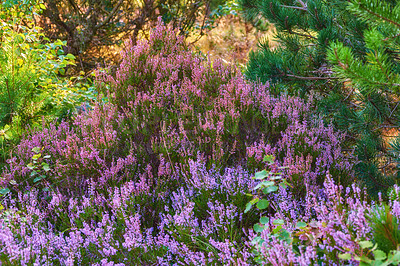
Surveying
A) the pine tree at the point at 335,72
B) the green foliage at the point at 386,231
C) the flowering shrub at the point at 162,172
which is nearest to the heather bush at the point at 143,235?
the flowering shrub at the point at 162,172

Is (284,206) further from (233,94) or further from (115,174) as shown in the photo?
(233,94)

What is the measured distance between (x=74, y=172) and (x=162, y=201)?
882 millimetres

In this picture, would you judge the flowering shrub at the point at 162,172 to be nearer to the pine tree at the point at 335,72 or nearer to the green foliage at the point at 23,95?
the pine tree at the point at 335,72

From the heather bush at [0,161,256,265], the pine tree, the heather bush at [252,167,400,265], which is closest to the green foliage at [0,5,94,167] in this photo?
the heather bush at [0,161,256,265]

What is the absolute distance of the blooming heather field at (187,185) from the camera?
1.84 m

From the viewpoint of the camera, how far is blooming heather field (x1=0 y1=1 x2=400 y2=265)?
1.84 meters

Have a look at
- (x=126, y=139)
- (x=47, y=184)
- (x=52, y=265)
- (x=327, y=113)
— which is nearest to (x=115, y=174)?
(x=126, y=139)

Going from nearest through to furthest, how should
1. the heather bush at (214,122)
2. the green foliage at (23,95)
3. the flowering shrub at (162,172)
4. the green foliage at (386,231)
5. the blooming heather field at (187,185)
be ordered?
1. the green foliage at (386,231)
2. the blooming heather field at (187,185)
3. the flowering shrub at (162,172)
4. the heather bush at (214,122)
5. the green foliage at (23,95)

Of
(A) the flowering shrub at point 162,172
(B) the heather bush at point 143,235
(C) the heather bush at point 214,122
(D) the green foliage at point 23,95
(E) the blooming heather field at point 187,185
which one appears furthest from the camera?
(D) the green foliage at point 23,95

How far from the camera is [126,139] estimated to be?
3135mm

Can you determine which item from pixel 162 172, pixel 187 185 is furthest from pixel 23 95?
pixel 187 185

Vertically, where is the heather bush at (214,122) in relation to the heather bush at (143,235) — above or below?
above

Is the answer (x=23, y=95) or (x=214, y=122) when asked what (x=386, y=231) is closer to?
(x=214, y=122)

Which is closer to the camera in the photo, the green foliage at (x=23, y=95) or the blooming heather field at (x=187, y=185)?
the blooming heather field at (x=187, y=185)
